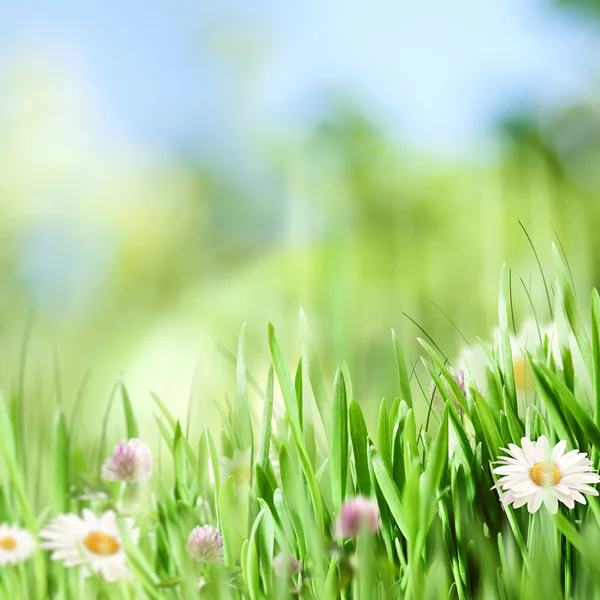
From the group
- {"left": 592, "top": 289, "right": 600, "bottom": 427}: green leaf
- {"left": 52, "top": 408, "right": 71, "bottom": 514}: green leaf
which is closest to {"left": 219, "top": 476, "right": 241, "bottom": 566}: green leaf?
{"left": 52, "top": 408, "right": 71, "bottom": 514}: green leaf

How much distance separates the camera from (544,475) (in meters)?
0.38

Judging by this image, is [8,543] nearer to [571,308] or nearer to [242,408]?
[242,408]

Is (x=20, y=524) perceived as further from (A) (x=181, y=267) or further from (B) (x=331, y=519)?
(A) (x=181, y=267)

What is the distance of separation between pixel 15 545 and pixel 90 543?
0.06 meters

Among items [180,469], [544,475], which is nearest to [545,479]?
[544,475]

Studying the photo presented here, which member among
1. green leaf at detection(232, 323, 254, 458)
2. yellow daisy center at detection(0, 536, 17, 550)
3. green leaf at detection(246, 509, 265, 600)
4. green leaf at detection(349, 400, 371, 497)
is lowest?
green leaf at detection(246, 509, 265, 600)

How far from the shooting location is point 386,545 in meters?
0.39

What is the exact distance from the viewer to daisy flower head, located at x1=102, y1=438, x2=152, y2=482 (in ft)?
1.52

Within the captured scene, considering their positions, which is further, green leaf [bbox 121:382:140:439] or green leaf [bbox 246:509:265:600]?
green leaf [bbox 121:382:140:439]

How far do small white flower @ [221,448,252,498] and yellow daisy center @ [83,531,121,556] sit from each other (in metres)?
0.08

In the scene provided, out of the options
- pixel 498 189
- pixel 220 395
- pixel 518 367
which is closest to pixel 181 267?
pixel 220 395

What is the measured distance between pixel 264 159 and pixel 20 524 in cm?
128

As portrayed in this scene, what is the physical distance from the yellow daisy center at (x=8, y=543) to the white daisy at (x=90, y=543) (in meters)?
0.02

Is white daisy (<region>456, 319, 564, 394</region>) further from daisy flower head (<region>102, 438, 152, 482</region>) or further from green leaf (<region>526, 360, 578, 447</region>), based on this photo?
daisy flower head (<region>102, 438, 152, 482</region>)
